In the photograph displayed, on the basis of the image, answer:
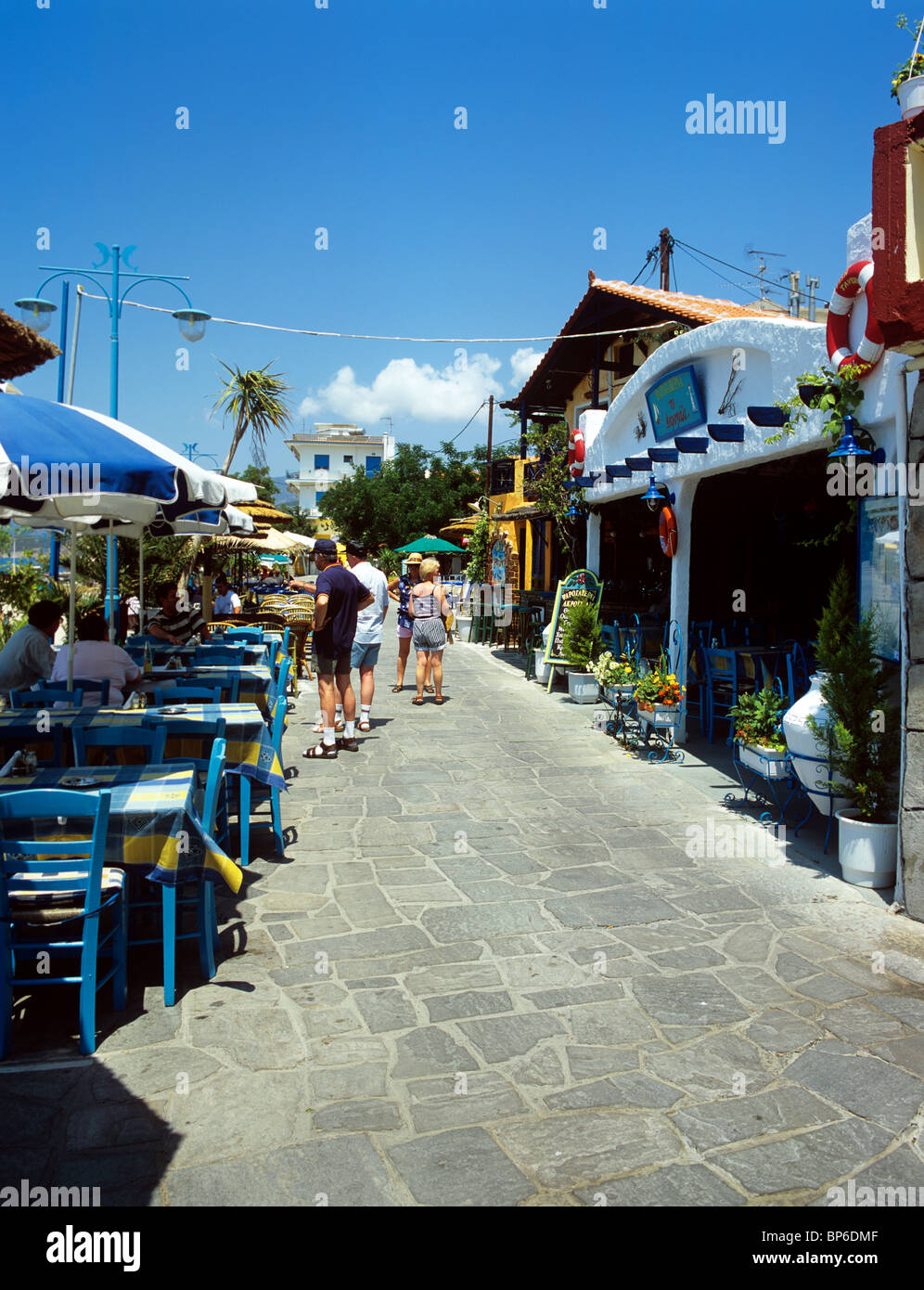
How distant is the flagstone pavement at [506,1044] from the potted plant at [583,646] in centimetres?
Answer: 568

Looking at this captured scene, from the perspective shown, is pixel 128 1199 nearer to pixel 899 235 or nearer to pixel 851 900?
pixel 851 900

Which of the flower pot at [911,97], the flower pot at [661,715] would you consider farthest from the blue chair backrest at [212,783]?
the flower pot at [661,715]

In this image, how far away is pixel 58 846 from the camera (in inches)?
131

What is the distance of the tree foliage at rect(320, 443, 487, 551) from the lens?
152 ft

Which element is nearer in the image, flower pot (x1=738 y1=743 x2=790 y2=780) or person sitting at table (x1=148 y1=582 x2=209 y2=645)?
flower pot (x1=738 y1=743 x2=790 y2=780)

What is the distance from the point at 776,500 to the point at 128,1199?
11024mm

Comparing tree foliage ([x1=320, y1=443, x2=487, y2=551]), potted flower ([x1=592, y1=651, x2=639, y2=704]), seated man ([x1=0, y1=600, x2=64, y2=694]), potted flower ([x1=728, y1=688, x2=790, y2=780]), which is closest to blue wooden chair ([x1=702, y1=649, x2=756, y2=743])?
potted flower ([x1=592, y1=651, x2=639, y2=704])

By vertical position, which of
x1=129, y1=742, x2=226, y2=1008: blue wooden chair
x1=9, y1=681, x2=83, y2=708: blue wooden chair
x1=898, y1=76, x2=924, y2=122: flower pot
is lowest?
x1=129, y1=742, x2=226, y2=1008: blue wooden chair

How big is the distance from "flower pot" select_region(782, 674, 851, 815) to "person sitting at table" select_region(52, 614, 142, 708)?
4481mm

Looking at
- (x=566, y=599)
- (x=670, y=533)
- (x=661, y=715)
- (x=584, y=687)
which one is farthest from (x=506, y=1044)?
(x=566, y=599)

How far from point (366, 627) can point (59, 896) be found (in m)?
5.96

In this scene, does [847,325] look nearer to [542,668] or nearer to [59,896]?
[59,896]

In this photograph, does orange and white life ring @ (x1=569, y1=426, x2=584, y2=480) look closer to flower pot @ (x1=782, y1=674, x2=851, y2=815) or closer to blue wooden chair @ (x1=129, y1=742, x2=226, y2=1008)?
flower pot @ (x1=782, y1=674, x2=851, y2=815)

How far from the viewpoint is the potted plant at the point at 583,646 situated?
1178 cm
